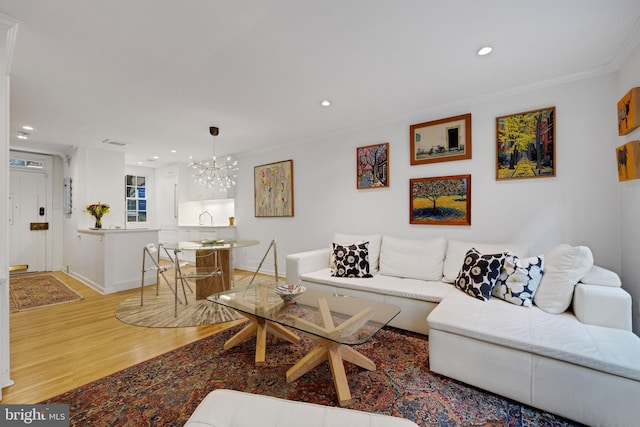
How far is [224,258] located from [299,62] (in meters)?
2.80

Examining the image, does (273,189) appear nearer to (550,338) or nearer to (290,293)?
(290,293)

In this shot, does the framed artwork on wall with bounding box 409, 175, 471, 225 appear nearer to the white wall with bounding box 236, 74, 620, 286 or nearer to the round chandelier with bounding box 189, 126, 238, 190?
the white wall with bounding box 236, 74, 620, 286

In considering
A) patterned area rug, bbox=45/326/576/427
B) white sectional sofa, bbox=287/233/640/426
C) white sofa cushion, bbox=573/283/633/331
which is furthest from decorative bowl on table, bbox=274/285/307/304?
white sofa cushion, bbox=573/283/633/331

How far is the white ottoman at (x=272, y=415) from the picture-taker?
0.96 meters

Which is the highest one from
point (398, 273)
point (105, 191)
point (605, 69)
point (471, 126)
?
point (605, 69)

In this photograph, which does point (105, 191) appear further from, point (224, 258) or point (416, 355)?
point (416, 355)

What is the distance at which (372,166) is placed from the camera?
3.87 metres

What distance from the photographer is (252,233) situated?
18.2ft

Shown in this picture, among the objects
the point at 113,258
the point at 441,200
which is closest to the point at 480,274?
the point at 441,200

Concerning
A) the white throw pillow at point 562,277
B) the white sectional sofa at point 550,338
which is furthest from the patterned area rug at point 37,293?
the white throw pillow at point 562,277

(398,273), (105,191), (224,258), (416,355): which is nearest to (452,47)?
(398,273)

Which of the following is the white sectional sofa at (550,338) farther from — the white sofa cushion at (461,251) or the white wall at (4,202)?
the white wall at (4,202)

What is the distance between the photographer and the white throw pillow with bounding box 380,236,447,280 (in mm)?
3055

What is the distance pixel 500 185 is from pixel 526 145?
46 centimetres
